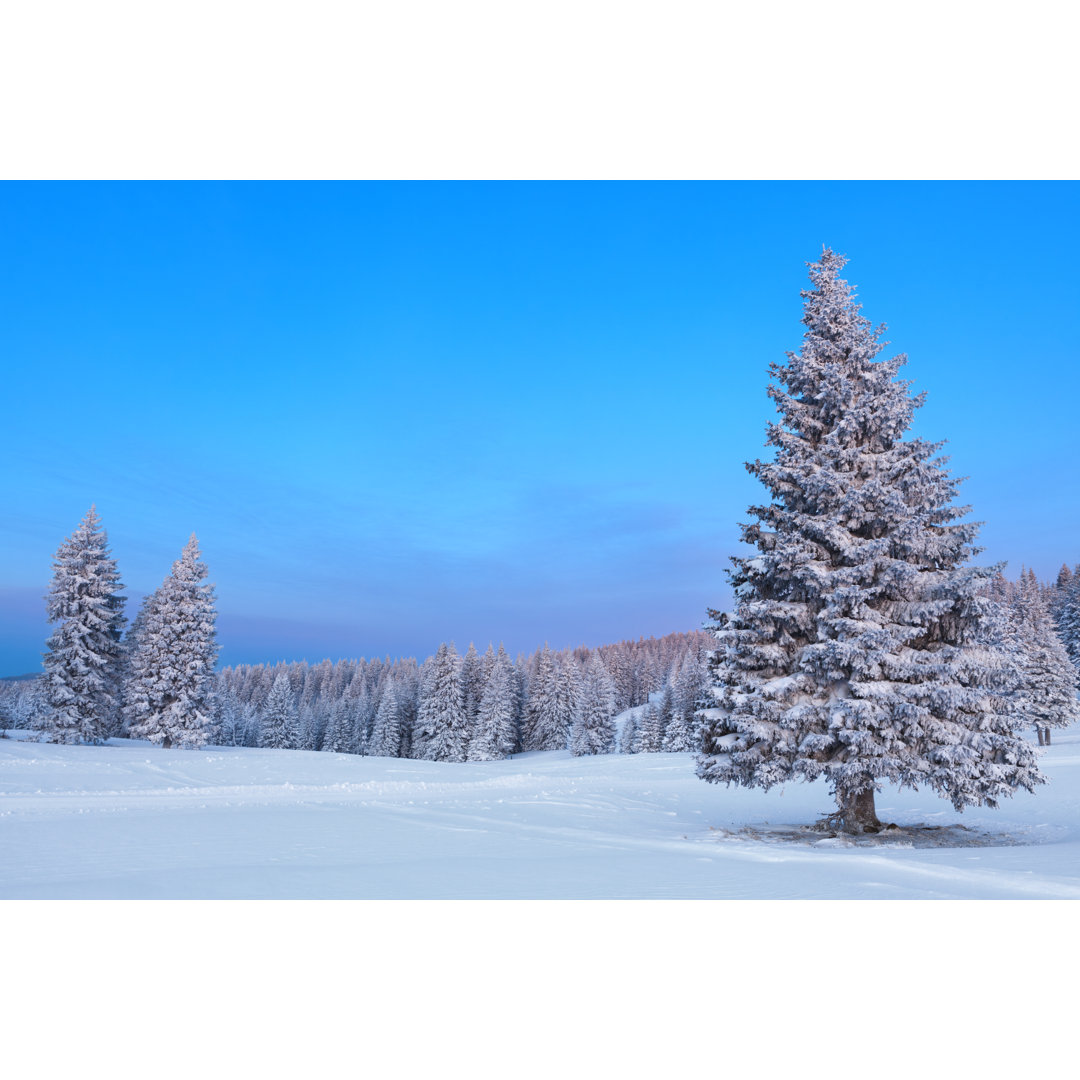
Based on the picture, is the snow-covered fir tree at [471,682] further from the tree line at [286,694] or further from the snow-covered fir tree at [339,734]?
the snow-covered fir tree at [339,734]

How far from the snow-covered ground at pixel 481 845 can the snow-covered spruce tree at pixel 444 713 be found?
43.3 meters

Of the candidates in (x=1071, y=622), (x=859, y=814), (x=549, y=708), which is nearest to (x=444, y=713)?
(x=549, y=708)

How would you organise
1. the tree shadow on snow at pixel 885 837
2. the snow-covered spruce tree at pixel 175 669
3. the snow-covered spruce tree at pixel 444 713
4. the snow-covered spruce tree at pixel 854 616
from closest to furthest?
the snow-covered spruce tree at pixel 854 616
the tree shadow on snow at pixel 885 837
the snow-covered spruce tree at pixel 175 669
the snow-covered spruce tree at pixel 444 713

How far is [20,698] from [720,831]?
127891 mm

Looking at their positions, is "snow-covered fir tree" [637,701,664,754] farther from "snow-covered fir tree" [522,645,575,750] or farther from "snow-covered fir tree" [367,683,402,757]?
"snow-covered fir tree" [367,683,402,757]

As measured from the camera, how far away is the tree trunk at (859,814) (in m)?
12.7

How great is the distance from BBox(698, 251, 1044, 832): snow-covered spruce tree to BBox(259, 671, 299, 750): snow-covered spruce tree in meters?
70.8

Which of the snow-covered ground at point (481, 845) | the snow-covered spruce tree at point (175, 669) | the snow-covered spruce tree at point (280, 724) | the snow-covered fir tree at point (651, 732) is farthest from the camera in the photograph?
the snow-covered spruce tree at point (280, 724)

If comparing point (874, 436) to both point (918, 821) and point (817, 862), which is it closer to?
point (817, 862)

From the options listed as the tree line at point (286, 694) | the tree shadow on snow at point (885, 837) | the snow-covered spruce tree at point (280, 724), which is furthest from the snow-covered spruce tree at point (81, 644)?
the snow-covered spruce tree at point (280, 724)

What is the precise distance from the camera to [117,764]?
2558cm

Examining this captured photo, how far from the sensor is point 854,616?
39.1 ft

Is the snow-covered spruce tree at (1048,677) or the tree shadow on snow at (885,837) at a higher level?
the snow-covered spruce tree at (1048,677)

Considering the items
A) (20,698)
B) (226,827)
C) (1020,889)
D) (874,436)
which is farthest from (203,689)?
(20,698)
